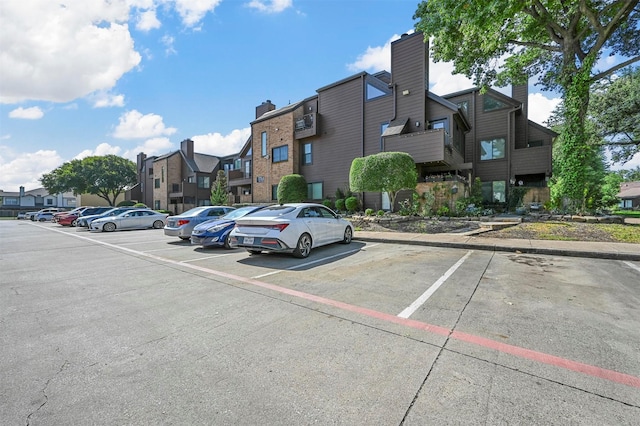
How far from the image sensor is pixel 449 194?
15.7 meters

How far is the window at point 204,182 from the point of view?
123 feet

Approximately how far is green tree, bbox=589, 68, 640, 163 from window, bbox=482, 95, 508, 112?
19.4 feet

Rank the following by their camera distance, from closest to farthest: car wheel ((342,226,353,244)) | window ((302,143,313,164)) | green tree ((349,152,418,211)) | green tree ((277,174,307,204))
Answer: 1. car wheel ((342,226,353,244))
2. green tree ((349,152,418,211))
3. green tree ((277,174,307,204))
4. window ((302,143,313,164))

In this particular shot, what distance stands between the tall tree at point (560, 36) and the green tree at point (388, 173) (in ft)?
20.5

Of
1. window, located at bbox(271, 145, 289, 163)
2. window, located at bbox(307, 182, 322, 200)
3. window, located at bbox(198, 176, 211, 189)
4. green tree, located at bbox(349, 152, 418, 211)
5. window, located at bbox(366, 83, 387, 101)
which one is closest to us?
green tree, located at bbox(349, 152, 418, 211)

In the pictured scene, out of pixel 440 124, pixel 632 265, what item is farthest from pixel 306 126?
pixel 632 265

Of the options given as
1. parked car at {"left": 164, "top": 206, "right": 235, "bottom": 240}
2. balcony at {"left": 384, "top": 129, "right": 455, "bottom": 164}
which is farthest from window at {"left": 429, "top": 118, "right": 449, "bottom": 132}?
parked car at {"left": 164, "top": 206, "right": 235, "bottom": 240}

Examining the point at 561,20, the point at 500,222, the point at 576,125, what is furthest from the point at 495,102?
the point at 500,222

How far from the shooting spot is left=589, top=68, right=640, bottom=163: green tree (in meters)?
18.2

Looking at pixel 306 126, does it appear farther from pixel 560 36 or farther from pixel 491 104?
pixel 560 36

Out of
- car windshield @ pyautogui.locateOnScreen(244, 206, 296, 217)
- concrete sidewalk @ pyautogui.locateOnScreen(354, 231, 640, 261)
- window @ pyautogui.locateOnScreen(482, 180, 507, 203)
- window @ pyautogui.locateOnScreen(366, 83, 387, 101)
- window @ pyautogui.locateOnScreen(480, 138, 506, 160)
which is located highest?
window @ pyautogui.locateOnScreen(366, 83, 387, 101)

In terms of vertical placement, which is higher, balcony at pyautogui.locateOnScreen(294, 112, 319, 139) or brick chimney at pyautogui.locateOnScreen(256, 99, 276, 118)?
brick chimney at pyautogui.locateOnScreen(256, 99, 276, 118)

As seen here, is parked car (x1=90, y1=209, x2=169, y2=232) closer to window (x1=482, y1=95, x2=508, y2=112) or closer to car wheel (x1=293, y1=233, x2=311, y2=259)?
car wheel (x1=293, y1=233, x2=311, y2=259)

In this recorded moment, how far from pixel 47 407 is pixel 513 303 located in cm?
528
